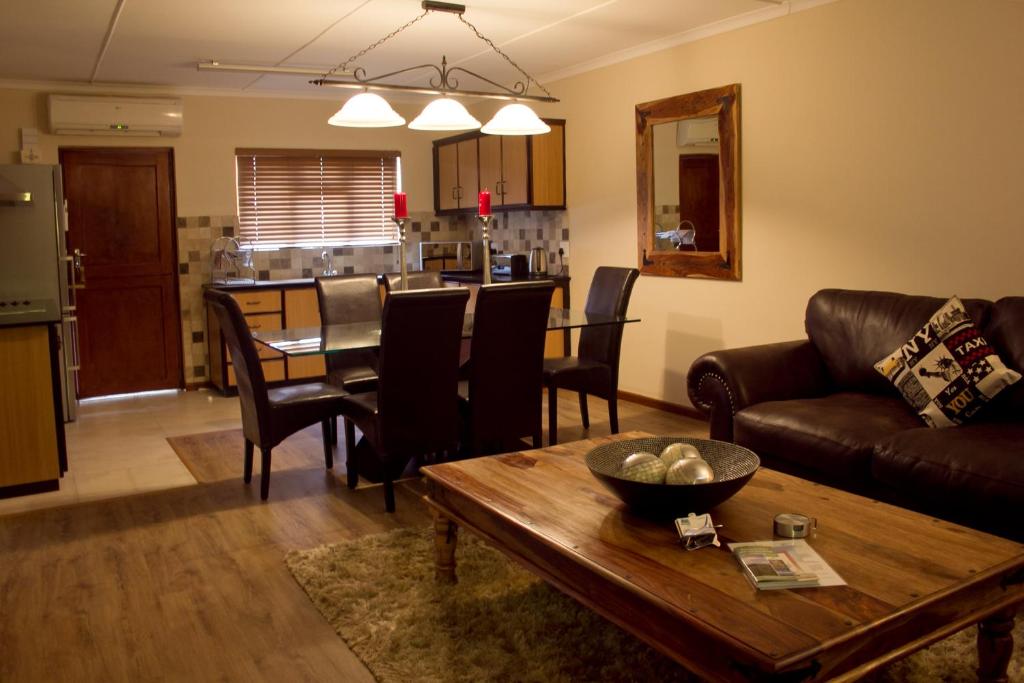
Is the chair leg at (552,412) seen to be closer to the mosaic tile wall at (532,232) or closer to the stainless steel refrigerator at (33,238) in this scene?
the mosaic tile wall at (532,232)

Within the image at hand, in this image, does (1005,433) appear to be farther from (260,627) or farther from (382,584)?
(260,627)

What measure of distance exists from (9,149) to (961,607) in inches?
259

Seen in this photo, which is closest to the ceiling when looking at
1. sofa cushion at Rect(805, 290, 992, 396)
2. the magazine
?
sofa cushion at Rect(805, 290, 992, 396)

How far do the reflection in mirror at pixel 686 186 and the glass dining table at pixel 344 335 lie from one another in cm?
89

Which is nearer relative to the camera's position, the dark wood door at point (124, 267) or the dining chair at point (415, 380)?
the dining chair at point (415, 380)

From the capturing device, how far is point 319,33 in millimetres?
5121

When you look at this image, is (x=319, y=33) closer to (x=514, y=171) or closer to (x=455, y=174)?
(x=514, y=171)

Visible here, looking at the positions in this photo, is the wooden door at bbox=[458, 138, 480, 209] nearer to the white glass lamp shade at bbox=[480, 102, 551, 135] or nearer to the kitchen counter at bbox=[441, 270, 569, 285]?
the kitchen counter at bbox=[441, 270, 569, 285]

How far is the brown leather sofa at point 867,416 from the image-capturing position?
9.73ft

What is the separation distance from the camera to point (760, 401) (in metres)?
3.97

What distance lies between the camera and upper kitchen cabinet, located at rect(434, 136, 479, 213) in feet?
23.7

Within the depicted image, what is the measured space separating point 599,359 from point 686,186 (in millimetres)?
1249

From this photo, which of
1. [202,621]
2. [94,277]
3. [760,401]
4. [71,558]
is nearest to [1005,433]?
[760,401]

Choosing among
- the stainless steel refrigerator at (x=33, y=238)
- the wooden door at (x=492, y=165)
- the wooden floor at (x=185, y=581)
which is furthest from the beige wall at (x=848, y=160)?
the stainless steel refrigerator at (x=33, y=238)
